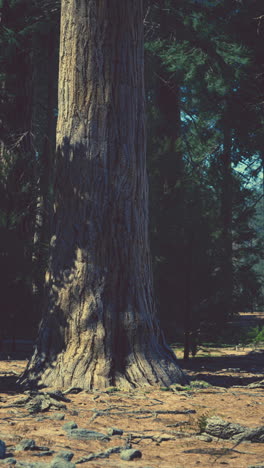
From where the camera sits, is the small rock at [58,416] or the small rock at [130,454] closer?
the small rock at [130,454]

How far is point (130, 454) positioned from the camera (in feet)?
12.4

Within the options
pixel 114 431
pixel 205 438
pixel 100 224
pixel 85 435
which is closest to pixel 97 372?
pixel 100 224

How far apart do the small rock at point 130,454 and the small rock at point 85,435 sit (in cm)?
51

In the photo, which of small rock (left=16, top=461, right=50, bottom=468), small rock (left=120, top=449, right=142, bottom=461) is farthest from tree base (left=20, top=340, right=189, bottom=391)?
small rock (left=16, top=461, right=50, bottom=468)

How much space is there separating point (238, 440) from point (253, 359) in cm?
647

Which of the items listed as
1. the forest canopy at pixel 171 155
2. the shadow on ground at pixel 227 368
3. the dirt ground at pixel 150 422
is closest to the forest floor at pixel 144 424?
the dirt ground at pixel 150 422

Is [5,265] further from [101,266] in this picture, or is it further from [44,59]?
[44,59]

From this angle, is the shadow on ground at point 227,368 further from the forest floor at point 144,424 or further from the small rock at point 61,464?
the small rock at point 61,464

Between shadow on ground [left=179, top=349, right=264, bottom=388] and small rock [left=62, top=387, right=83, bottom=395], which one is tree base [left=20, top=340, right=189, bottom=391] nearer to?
A: small rock [left=62, top=387, right=83, bottom=395]

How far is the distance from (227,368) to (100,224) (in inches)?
151

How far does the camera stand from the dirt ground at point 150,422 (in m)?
3.85

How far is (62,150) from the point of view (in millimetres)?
6727

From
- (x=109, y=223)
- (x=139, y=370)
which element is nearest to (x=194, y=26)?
(x=109, y=223)

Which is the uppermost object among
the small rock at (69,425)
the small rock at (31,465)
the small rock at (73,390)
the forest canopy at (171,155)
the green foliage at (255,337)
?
the forest canopy at (171,155)
